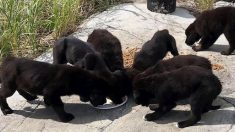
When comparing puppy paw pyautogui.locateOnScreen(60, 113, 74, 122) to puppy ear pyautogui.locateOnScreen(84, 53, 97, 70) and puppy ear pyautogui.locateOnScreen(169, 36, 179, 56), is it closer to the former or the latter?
puppy ear pyautogui.locateOnScreen(84, 53, 97, 70)

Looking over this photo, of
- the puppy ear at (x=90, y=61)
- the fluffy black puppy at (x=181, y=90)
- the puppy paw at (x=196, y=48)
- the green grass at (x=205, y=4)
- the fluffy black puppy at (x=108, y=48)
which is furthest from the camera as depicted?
the green grass at (x=205, y=4)

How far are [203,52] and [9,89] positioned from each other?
355 cm

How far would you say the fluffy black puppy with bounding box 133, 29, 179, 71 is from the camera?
317 inches

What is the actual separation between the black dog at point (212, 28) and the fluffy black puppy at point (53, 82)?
262 cm

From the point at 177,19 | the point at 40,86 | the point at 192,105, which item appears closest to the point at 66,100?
the point at 40,86

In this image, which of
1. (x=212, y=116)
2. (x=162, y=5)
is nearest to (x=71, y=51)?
(x=212, y=116)

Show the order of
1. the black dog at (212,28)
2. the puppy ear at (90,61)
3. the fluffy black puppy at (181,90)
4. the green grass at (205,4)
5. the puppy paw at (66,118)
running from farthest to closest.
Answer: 1. the green grass at (205,4)
2. the black dog at (212,28)
3. the puppy ear at (90,61)
4. the puppy paw at (66,118)
5. the fluffy black puppy at (181,90)

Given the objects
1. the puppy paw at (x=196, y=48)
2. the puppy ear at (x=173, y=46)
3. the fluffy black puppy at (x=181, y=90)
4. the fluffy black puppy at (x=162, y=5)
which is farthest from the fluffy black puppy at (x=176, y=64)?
the fluffy black puppy at (x=162, y=5)

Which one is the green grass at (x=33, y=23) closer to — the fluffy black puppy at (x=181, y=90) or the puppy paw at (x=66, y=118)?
the puppy paw at (x=66, y=118)

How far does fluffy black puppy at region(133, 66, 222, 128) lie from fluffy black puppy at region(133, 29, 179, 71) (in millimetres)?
974

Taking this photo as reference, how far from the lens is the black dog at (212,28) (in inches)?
344

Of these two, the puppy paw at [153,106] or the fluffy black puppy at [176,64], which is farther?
the fluffy black puppy at [176,64]

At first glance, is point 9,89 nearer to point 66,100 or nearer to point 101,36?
point 66,100

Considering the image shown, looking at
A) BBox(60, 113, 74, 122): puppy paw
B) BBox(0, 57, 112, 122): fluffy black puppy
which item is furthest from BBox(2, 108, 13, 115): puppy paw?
BBox(60, 113, 74, 122): puppy paw
